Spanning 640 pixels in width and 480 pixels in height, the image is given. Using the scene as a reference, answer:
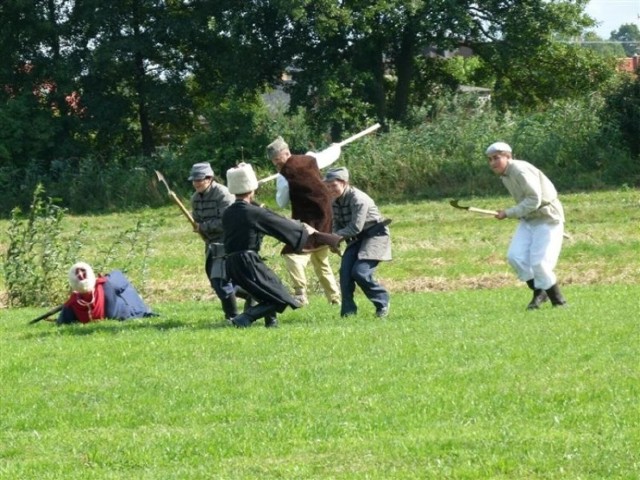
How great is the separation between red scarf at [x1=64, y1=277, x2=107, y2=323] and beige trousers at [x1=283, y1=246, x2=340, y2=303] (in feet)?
7.96

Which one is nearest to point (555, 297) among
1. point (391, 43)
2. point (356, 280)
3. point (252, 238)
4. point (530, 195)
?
point (530, 195)

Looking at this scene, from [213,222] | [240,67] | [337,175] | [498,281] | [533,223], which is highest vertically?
[240,67]

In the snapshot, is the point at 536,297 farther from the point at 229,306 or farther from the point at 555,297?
the point at 229,306

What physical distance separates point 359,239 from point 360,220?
31 centimetres

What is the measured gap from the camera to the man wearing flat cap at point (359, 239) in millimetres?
14562

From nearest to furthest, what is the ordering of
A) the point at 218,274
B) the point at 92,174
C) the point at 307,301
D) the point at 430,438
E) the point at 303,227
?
the point at 430,438 < the point at 303,227 < the point at 218,274 < the point at 307,301 < the point at 92,174

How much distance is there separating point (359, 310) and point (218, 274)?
5.33 feet

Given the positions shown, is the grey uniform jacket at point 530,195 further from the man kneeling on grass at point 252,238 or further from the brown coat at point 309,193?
the brown coat at point 309,193

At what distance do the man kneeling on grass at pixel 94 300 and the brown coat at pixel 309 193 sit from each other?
2067 mm

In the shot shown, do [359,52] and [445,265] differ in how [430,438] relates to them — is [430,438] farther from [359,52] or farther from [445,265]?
[359,52]

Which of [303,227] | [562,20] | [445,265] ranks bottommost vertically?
[445,265]

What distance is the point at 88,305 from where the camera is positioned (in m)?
15.8

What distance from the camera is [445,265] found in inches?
869

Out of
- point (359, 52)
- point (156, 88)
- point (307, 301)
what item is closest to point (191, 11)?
point (156, 88)
